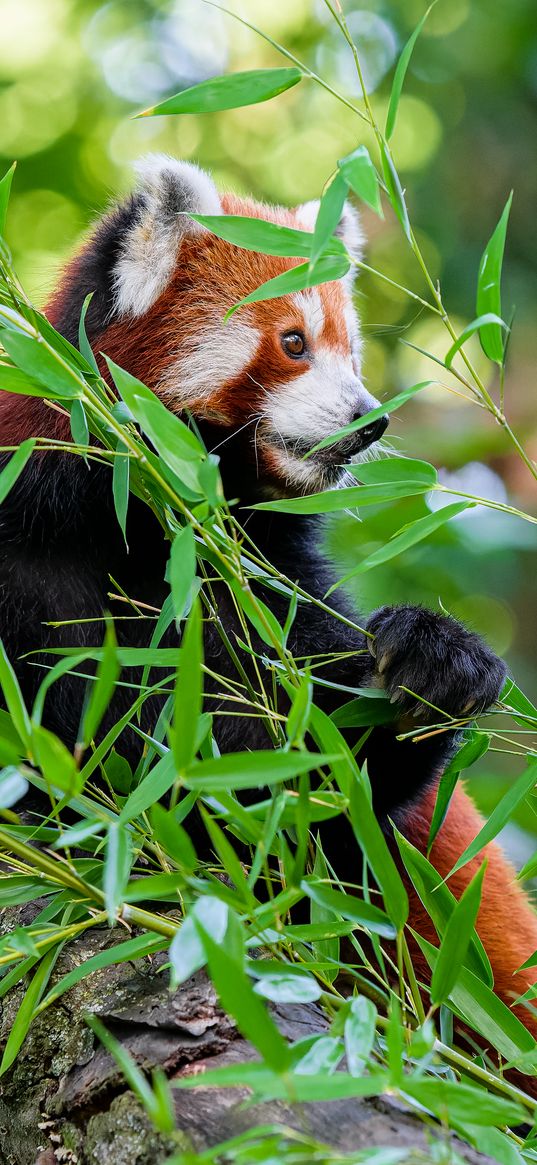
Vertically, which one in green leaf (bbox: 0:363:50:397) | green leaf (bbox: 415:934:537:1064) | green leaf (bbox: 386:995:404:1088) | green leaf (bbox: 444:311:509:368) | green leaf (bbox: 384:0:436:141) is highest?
green leaf (bbox: 384:0:436:141)

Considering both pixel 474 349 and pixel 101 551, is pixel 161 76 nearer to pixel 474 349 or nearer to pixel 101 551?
pixel 474 349

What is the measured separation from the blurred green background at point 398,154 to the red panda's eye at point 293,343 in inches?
56.3

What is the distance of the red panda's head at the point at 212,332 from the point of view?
216cm

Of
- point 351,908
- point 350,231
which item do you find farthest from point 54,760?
point 350,231

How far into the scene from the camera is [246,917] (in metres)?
0.99

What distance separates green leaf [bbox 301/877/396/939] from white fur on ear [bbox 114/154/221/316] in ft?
4.79

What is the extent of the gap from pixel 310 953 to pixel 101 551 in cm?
103

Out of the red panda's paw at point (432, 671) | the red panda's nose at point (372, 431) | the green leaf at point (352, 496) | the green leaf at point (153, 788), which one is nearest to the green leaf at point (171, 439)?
the green leaf at point (352, 496)

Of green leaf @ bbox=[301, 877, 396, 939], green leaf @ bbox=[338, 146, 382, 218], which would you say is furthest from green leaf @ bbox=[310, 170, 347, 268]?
green leaf @ bbox=[301, 877, 396, 939]

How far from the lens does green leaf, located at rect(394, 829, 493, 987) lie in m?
1.28

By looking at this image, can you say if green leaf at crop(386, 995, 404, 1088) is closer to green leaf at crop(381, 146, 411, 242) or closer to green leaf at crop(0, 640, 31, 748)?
green leaf at crop(0, 640, 31, 748)

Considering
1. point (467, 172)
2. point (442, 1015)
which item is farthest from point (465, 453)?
point (442, 1015)

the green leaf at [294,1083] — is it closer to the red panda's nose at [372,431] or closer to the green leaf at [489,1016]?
the green leaf at [489,1016]

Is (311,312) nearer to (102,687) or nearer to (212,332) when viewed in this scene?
(212,332)
